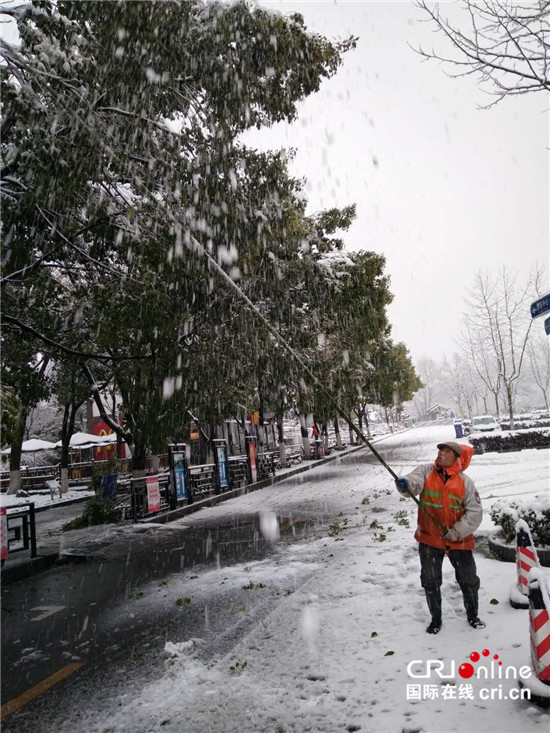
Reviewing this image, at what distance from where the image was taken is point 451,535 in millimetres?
4047

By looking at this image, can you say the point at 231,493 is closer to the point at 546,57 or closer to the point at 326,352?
the point at 326,352

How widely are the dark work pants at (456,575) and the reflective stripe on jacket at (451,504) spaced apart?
80 millimetres

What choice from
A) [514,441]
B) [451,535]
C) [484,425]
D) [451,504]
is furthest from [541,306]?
[484,425]

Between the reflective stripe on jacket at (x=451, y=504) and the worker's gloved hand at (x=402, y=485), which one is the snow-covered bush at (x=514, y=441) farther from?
the worker's gloved hand at (x=402, y=485)

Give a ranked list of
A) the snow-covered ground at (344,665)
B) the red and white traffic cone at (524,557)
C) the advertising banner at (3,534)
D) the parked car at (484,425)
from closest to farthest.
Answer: the snow-covered ground at (344,665) < the red and white traffic cone at (524,557) < the advertising banner at (3,534) < the parked car at (484,425)

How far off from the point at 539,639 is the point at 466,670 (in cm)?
68

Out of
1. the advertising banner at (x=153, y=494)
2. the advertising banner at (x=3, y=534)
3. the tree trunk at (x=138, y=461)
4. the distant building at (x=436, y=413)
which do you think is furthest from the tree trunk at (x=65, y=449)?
the distant building at (x=436, y=413)

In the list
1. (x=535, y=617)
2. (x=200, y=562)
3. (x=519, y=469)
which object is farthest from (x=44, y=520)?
(x=535, y=617)

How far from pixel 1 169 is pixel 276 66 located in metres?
4.31

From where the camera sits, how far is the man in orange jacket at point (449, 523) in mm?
4086

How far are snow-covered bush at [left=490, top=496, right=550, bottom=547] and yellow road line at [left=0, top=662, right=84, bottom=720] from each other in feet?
15.6

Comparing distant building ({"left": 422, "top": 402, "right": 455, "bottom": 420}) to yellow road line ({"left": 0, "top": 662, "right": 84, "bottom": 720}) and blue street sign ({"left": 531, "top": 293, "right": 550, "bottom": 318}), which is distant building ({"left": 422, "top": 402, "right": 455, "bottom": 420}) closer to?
blue street sign ({"left": 531, "top": 293, "right": 550, "bottom": 318})

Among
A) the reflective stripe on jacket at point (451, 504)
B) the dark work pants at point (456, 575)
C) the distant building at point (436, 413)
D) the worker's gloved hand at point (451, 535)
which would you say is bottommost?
the dark work pants at point (456, 575)

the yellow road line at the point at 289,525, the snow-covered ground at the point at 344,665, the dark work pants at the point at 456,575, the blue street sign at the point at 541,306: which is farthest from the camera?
the yellow road line at the point at 289,525
